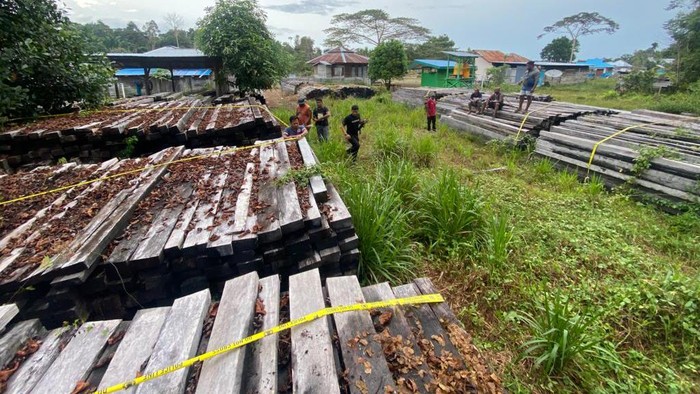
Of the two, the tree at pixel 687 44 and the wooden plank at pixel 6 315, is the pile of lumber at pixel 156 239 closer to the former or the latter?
the wooden plank at pixel 6 315

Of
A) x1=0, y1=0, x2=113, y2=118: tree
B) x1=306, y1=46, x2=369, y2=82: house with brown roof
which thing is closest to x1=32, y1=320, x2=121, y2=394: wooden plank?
x1=0, y1=0, x2=113, y2=118: tree

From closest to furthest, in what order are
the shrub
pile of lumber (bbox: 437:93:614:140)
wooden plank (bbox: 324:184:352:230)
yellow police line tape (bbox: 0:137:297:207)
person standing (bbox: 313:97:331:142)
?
wooden plank (bbox: 324:184:352:230) < yellow police line tape (bbox: 0:137:297:207) < the shrub < person standing (bbox: 313:97:331:142) < pile of lumber (bbox: 437:93:614:140)

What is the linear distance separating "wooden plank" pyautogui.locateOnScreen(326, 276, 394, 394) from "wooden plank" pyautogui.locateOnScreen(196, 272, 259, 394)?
19.3 inches

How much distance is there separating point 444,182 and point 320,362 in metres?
3.37

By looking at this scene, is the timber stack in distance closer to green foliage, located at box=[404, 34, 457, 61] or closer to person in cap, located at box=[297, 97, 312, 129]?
person in cap, located at box=[297, 97, 312, 129]

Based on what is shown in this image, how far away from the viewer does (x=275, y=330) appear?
1.67 metres

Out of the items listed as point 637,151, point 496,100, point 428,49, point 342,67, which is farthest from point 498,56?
point 637,151

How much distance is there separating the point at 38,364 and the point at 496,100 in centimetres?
1157

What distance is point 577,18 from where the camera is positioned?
45.6 metres

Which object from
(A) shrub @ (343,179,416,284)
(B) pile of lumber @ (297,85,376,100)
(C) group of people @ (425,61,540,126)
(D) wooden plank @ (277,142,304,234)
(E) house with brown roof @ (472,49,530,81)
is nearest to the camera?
(D) wooden plank @ (277,142,304,234)

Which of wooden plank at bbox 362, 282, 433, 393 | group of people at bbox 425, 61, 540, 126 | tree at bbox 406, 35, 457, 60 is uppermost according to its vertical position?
tree at bbox 406, 35, 457, 60

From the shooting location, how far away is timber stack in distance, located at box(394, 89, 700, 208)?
526 cm

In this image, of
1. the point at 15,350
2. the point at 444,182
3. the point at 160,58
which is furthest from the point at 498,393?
the point at 160,58

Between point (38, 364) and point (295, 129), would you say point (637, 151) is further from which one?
point (38, 364)
